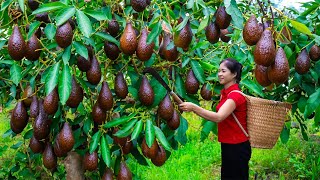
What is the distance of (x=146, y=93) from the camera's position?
5.24ft

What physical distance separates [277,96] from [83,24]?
1.38 metres

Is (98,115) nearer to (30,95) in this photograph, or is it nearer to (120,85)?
(120,85)

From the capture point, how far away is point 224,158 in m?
2.54

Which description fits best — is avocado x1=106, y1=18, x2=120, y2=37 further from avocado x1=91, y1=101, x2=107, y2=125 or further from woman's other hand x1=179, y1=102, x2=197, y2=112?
woman's other hand x1=179, y1=102, x2=197, y2=112

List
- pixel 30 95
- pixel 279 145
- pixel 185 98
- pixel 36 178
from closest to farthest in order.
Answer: pixel 30 95 < pixel 185 98 < pixel 36 178 < pixel 279 145

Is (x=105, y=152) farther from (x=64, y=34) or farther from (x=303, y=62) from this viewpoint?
(x=303, y=62)

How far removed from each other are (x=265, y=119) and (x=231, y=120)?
0.28 m

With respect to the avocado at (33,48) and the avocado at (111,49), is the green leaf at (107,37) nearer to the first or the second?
the avocado at (111,49)

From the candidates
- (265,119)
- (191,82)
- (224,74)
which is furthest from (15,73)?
(265,119)

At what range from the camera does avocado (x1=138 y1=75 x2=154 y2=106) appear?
1.60 meters

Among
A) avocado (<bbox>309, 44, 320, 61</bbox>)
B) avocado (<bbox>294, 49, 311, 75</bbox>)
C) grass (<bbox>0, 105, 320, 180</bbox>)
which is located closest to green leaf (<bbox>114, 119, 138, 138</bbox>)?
avocado (<bbox>294, 49, 311, 75</bbox>)

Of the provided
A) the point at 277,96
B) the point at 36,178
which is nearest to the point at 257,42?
the point at 277,96

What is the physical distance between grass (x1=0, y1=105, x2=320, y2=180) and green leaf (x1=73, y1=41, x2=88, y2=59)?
2.21 meters

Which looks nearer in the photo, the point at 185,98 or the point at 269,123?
the point at 185,98
